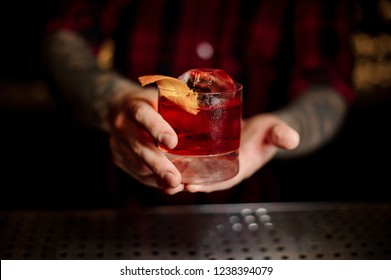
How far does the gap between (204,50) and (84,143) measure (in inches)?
39.1

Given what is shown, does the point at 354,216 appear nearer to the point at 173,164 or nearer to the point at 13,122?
the point at 173,164

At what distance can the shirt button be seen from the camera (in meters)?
1.71

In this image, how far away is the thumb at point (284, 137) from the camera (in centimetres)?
91

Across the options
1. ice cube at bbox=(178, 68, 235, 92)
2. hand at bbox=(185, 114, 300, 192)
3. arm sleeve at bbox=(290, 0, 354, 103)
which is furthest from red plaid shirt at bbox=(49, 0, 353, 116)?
ice cube at bbox=(178, 68, 235, 92)

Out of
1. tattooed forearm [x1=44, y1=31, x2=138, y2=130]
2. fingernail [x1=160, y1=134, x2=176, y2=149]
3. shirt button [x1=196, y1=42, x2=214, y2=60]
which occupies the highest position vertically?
fingernail [x1=160, y1=134, x2=176, y2=149]

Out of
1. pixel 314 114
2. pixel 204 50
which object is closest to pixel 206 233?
pixel 314 114

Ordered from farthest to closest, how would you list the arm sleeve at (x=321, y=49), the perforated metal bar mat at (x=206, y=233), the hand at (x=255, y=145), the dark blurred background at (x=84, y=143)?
1. the dark blurred background at (x=84, y=143)
2. the arm sleeve at (x=321, y=49)
3. the perforated metal bar mat at (x=206, y=233)
4. the hand at (x=255, y=145)

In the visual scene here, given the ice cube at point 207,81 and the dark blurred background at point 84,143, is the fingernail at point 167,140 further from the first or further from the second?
the dark blurred background at point 84,143

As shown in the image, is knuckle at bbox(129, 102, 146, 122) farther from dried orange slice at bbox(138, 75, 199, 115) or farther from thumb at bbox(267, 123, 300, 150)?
thumb at bbox(267, 123, 300, 150)

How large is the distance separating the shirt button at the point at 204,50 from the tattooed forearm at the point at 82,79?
31 cm

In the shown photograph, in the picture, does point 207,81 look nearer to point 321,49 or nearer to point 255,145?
point 255,145

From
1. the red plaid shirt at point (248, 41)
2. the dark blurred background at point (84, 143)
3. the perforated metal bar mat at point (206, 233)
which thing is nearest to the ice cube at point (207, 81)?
the perforated metal bar mat at point (206, 233)
